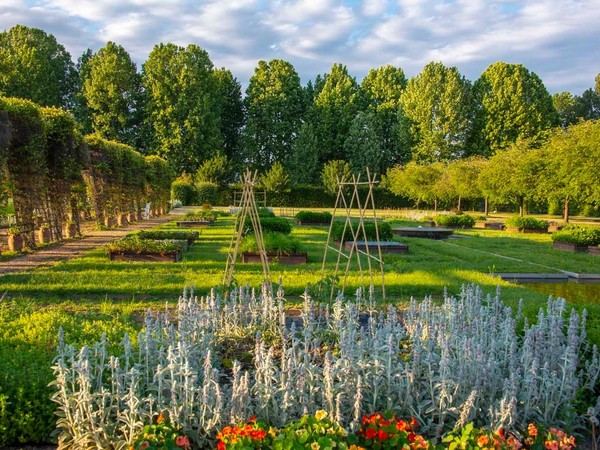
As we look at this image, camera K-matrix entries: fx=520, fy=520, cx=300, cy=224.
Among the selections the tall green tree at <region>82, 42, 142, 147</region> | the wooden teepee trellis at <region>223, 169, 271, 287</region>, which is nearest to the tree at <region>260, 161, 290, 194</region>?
the tall green tree at <region>82, 42, 142, 147</region>

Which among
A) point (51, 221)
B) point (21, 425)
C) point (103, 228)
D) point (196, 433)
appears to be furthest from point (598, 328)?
point (103, 228)

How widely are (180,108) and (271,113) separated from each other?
30.1 feet

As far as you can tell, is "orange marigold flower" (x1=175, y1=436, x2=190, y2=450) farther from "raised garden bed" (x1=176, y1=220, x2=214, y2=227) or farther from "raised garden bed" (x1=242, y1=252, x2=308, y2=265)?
"raised garden bed" (x1=176, y1=220, x2=214, y2=227)

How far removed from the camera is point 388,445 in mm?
2912

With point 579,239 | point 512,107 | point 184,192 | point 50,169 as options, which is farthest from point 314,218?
point 512,107

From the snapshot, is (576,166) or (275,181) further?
(275,181)

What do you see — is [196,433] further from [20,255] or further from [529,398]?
[20,255]

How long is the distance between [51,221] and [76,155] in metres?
2.19

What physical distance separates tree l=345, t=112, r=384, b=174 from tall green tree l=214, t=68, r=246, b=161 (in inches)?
448

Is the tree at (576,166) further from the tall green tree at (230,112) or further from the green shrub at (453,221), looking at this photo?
the tall green tree at (230,112)

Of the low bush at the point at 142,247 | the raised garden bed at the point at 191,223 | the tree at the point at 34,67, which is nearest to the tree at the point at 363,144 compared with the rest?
the tree at the point at 34,67

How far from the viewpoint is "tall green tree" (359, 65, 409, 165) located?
51.1 metres

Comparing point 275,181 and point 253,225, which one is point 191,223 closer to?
point 253,225

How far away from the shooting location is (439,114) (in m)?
49.1
